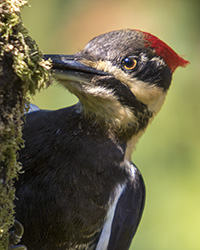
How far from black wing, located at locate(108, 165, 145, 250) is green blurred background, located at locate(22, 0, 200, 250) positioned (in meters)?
2.23

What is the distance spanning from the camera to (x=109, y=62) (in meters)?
2.28

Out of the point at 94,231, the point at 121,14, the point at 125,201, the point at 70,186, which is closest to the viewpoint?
the point at 70,186

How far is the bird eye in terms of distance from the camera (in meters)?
2.33

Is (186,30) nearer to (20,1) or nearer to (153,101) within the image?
(153,101)

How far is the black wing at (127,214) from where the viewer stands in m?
2.61

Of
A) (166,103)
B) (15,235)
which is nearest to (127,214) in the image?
(15,235)

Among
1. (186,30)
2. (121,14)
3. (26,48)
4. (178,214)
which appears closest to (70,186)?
(26,48)

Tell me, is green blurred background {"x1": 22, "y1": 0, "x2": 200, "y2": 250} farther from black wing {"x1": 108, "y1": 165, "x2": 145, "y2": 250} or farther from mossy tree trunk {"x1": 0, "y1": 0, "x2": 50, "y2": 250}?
mossy tree trunk {"x1": 0, "y1": 0, "x2": 50, "y2": 250}

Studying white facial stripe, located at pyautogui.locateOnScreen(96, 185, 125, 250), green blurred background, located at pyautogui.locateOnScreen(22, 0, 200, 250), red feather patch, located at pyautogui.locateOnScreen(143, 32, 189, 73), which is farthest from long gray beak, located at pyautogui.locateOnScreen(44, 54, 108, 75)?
green blurred background, located at pyautogui.locateOnScreen(22, 0, 200, 250)

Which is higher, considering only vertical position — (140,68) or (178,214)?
(140,68)

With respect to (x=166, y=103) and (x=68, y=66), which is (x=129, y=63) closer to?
(x=68, y=66)

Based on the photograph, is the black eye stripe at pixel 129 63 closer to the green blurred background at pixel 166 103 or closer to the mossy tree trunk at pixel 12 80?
the mossy tree trunk at pixel 12 80

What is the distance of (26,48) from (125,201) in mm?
1280

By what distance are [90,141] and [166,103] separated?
367 cm
